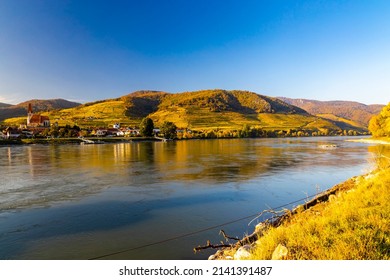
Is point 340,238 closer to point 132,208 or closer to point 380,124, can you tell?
point 132,208

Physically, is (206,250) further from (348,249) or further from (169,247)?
(348,249)

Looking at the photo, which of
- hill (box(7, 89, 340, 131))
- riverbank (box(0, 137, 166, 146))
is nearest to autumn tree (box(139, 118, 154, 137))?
riverbank (box(0, 137, 166, 146))

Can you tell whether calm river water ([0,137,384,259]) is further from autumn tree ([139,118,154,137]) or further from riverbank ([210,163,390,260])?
autumn tree ([139,118,154,137])

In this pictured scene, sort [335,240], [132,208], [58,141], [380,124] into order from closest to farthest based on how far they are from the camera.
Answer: [335,240] → [132,208] → [380,124] → [58,141]

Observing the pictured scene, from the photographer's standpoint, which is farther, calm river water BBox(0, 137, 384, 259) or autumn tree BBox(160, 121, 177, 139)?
autumn tree BBox(160, 121, 177, 139)

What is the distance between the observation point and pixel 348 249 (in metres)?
4.40

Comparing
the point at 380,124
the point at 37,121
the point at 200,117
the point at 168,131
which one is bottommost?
the point at 168,131

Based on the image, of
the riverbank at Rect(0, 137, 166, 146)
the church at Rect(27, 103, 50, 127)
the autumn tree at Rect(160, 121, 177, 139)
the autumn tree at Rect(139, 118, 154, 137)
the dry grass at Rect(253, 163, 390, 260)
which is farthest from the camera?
the church at Rect(27, 103, 50, 127)

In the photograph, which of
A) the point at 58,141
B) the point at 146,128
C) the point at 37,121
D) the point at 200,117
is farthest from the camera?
the point at 200,117

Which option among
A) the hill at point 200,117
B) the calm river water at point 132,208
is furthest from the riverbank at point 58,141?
the calm river water at point 132,208

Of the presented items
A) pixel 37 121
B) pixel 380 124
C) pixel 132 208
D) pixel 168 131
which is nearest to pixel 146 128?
pixel 168 131

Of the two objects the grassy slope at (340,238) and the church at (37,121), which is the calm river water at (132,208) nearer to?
the grassy slope at (340,238)
